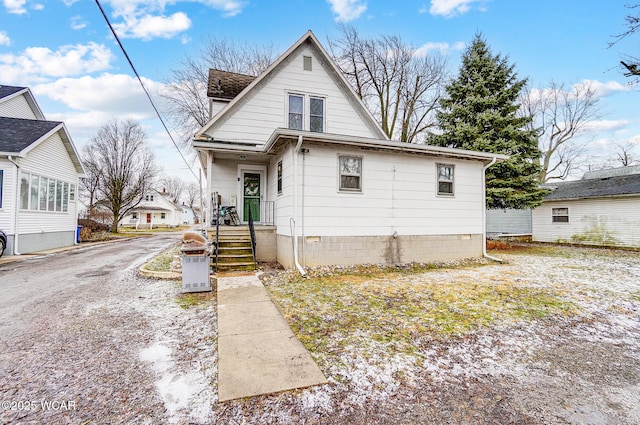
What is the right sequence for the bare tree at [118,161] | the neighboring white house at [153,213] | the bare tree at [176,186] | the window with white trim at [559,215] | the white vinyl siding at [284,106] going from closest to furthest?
the white vinyl siding at [284,106], the window with white trim at [559,215], the bare tree at [118,161], the neighboring white house at [153,213], the bare tree at [176,186]

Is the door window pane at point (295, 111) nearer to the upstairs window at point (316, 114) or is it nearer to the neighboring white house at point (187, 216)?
the upstairs window at point (316, 114)

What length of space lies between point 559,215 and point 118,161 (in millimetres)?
32890

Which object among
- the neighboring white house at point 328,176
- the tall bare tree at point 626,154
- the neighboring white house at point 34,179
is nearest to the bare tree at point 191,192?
the neighboring white house at point 34,179

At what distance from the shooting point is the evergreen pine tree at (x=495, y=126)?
1323 cm

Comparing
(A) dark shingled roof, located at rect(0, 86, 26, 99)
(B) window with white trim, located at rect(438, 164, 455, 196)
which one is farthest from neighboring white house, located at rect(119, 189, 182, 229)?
(B) window with white trim, located at rect(438, 164, 455, 196)

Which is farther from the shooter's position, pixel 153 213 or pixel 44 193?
pixel 153 213

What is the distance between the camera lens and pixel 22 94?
1568cm

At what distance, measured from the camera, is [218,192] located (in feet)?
34.2

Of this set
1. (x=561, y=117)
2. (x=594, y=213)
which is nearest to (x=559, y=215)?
(x=594, y=213)

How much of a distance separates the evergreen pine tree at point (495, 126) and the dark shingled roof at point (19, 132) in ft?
60.1

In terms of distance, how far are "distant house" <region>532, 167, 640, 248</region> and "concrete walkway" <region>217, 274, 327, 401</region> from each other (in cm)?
1740

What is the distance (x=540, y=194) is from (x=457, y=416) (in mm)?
14646

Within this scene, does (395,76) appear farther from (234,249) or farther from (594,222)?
(234,249)

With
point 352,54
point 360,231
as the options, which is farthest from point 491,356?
point 352,54
